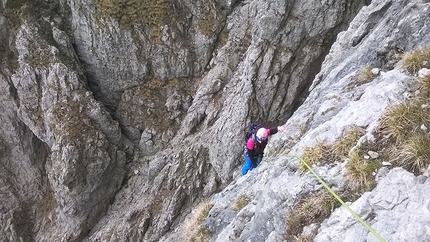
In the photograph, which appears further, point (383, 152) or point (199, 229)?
point (199, 229)

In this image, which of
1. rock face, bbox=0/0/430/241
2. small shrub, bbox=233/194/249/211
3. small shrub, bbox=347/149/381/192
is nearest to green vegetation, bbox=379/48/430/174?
small shrub, bbox=347/149/381/192

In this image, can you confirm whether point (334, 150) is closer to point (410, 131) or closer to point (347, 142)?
point (347, 142)

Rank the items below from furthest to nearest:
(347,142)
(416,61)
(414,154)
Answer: (416,61), (347,142), (414,154)

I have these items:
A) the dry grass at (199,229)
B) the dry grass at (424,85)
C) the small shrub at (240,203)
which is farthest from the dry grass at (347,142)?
the dry grass at (199,229)

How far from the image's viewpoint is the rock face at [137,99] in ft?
64.3

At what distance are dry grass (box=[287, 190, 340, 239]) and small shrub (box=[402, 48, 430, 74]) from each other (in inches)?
114

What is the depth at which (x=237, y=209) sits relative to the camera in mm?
9188

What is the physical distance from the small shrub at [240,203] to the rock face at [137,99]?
10.5 meters

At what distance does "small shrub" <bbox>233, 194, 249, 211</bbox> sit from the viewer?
9.14 metres

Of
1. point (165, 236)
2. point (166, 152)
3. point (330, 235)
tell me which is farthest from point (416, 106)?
point (166, 152)

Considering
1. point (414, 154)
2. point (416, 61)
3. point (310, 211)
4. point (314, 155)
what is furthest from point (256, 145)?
point (414, 154)

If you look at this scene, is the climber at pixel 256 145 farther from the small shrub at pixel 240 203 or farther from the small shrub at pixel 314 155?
the small shrub at pixel 314 155

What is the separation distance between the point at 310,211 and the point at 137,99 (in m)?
20.3

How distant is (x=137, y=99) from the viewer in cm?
2488
